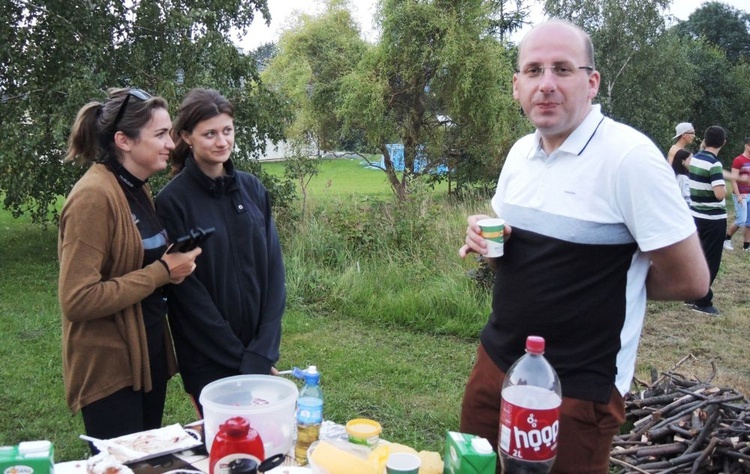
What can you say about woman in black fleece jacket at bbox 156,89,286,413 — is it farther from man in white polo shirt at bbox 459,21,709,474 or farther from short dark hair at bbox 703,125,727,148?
short dark hair at bbox 703,125,727,148

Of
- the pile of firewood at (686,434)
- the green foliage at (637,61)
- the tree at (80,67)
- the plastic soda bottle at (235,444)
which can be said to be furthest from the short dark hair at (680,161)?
the green foliage at (637,61)

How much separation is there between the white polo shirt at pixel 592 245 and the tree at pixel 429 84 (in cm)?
1039

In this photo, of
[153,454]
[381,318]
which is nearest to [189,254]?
[153,454]

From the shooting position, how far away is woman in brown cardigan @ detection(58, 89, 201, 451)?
228 cm

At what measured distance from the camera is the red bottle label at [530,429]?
65.9 inches

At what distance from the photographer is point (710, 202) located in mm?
6992

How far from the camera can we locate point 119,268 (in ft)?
7.87

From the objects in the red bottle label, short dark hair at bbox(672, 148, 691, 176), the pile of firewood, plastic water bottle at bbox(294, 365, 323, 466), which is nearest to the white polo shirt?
the red bottle label

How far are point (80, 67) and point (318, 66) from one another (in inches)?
410

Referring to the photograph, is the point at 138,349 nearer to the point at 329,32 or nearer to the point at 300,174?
the point at 300,174

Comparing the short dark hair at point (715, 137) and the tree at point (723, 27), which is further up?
the tree at point (723, 27)

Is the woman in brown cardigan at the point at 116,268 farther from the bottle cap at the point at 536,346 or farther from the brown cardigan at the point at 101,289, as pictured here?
the bottle cap at the point at 536,346

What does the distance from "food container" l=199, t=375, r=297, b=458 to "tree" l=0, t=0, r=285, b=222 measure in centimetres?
608

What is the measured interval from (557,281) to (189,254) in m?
1.45
